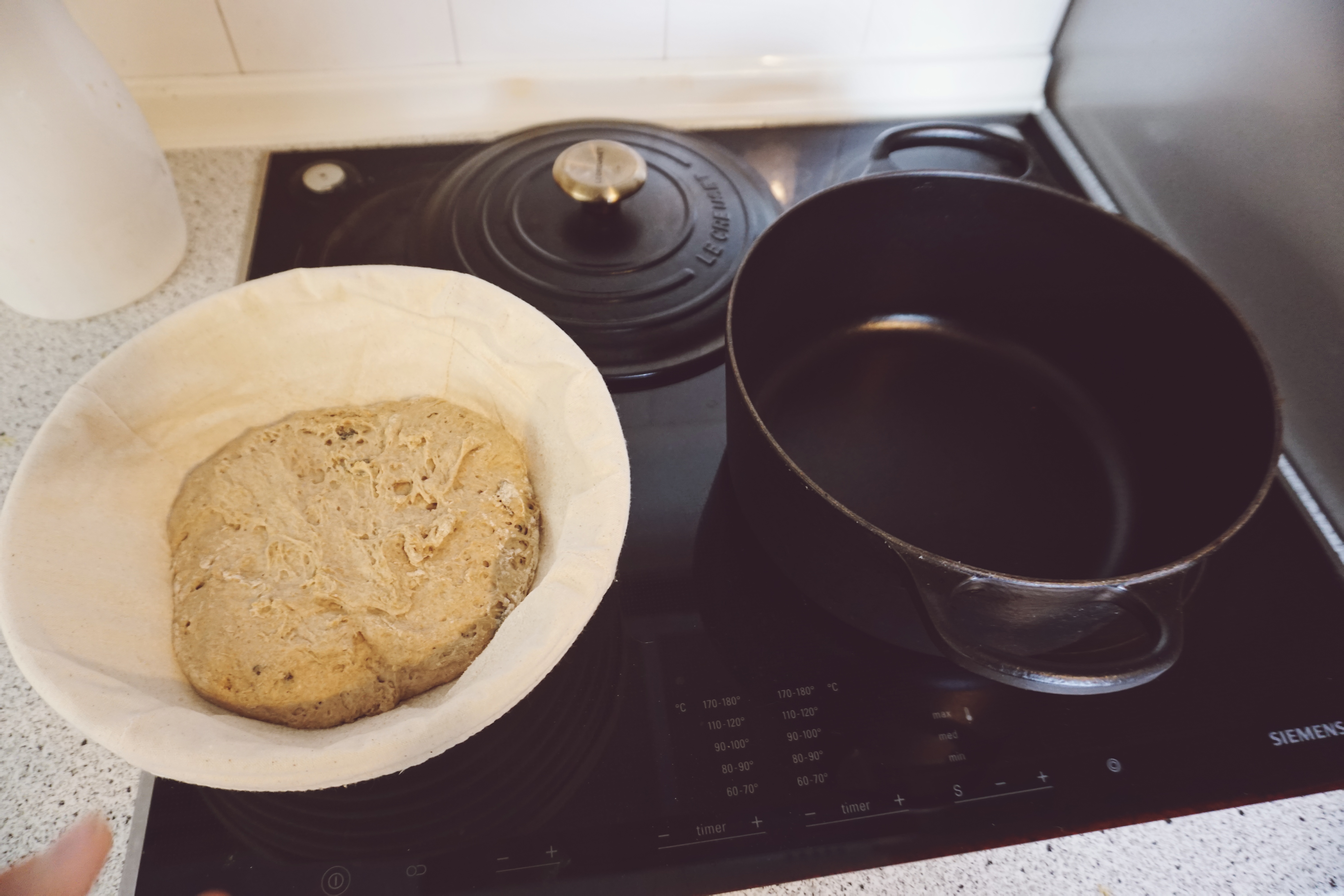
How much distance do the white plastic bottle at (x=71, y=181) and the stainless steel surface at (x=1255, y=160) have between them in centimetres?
95

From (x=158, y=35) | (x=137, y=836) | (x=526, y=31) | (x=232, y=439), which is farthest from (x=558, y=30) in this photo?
(x=137, y=836)

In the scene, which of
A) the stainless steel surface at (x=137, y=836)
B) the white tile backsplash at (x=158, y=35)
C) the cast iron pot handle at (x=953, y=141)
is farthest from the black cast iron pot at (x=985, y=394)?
the white tile backsplash at (x=158, y=35)

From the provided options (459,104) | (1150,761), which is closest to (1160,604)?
(1150,761)

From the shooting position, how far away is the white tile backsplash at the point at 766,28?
80 cm

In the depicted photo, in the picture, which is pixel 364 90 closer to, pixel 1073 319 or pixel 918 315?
pixel 918 315

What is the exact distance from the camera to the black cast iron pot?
20.1 inches

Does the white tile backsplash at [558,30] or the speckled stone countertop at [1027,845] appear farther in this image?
the white tile backsplash at [558,30]

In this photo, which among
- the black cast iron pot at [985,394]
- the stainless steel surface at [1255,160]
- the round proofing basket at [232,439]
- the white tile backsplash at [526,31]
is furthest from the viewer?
the white tile backsplash at [526,31]

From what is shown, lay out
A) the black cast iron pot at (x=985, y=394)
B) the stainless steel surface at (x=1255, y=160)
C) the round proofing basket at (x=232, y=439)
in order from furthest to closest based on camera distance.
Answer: the stainless steel surface at (x=1255, y=160) → the black cast iron pot at (x=985, y=394) → the round proofing basket at (x=232, y=439)

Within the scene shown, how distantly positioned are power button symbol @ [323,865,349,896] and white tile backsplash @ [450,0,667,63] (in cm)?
76

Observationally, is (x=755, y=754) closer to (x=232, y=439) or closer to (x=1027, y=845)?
(x=1027, y=845)

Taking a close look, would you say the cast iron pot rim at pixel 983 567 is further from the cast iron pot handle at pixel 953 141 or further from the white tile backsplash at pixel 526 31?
the white tile backsplash at pixel 526 31

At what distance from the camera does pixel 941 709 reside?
52 cm

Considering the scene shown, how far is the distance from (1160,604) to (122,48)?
1000mm
